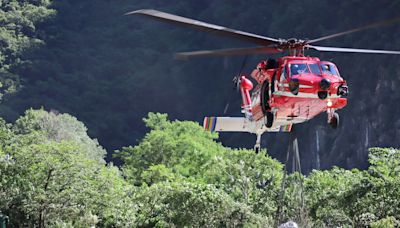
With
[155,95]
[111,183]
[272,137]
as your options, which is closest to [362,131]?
[272,137]

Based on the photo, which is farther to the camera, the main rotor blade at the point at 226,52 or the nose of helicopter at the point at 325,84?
the nose of helicopter at the point at 325,84

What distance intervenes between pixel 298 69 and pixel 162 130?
201 ft

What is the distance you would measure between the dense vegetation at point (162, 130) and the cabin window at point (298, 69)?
6.22 m

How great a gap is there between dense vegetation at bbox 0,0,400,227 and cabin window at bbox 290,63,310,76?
6217 mm

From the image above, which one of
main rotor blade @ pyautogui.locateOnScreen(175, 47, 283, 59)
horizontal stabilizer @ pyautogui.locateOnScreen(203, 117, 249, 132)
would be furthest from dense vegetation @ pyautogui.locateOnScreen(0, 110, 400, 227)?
main rotor blade @ pyautogui.locateOnScreen(175, 47, 283, 59)

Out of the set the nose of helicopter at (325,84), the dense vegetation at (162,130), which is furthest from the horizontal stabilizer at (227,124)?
the nose of helicopter at (325,84)

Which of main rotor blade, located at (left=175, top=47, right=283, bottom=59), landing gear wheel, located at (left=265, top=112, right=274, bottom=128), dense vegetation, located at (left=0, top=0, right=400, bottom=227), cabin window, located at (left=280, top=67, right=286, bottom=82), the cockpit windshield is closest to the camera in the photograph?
main rotor blade, located at (left=175, top=47, right=283, bottom=59)

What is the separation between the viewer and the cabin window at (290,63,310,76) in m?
22.3

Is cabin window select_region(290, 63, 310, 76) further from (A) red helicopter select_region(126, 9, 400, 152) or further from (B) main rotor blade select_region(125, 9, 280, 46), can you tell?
(B) main rotor blade select_region(125, 9, 280, 46)

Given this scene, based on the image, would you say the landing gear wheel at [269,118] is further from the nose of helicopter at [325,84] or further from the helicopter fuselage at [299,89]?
the nose of helicopter at [325,84]

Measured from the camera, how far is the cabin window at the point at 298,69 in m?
22.3

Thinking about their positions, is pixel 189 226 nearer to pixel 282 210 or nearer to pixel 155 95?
pixel 282 210

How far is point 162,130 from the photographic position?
8325cm

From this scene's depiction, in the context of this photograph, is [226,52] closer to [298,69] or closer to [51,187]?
[298,69]
